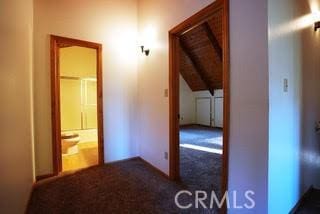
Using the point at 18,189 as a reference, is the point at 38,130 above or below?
above

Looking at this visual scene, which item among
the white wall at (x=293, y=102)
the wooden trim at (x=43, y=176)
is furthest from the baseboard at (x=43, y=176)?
the white wall at (x=293, y=102)

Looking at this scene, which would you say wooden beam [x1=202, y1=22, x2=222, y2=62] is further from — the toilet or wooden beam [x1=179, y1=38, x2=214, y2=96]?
the toilet

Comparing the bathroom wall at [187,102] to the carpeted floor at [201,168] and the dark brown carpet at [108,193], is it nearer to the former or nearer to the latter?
the carpeted floor at [201,168]

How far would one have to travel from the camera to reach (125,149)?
3.20 meters

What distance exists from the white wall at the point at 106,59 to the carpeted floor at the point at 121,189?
41cm

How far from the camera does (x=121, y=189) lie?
7.07ft

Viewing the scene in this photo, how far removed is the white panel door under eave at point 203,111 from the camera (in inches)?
283

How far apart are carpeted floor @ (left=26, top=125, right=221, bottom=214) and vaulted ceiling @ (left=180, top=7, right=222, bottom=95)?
3561mm

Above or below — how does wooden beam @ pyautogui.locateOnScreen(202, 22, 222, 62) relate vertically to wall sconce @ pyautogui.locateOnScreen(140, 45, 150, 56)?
above

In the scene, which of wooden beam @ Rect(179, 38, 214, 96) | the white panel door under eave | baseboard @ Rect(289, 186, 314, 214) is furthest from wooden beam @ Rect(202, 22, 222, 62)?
baseboard @ Rect(289, 186, 314, 214)

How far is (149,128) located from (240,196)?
1.73 metres

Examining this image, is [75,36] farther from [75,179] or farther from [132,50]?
[75,179]

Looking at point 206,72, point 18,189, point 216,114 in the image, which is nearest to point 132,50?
point 18,189

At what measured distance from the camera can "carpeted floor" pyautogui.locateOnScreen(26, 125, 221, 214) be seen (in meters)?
1.79
